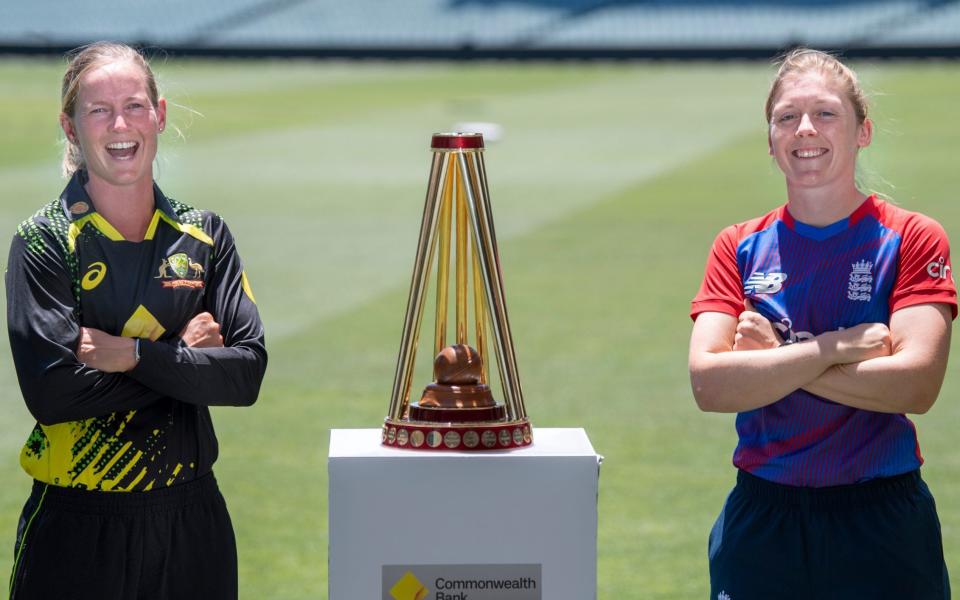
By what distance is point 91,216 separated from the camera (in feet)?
11.0

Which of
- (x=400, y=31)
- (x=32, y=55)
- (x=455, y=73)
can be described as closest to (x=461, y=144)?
(x=32, y=55)

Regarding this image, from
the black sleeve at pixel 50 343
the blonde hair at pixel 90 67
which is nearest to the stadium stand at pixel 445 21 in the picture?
the blonde hair at pixel 90 67

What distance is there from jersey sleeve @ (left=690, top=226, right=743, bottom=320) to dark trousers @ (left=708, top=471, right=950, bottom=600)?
1.32 ft

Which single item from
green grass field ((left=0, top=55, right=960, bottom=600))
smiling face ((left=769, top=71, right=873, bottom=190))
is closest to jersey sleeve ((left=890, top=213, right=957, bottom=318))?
smiling face ((left=769, top=71, right=873, bottom=190))

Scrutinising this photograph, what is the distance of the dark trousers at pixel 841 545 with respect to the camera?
3.19 metres

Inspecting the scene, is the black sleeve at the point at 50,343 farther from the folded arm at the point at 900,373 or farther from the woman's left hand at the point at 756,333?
Result: the folded arm at the point at 900,373

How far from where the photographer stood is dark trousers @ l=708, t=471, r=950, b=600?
126 inches

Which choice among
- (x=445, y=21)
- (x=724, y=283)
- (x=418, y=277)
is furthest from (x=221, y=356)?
(x=445, y=21)

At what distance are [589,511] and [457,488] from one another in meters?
0.28

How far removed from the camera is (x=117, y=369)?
3.28 m

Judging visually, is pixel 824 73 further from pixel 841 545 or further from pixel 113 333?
pixel 113 333

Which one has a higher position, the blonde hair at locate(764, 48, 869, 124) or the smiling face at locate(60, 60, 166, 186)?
the blonde hair at locate(764, 48, 869, 124)

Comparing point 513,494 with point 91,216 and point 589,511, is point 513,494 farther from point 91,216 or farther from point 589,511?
point 91,216

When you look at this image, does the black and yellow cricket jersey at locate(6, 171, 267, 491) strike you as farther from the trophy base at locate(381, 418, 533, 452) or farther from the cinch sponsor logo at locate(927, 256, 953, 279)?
the cinch sponsor logo at locate(927, 256, 953, 279)
